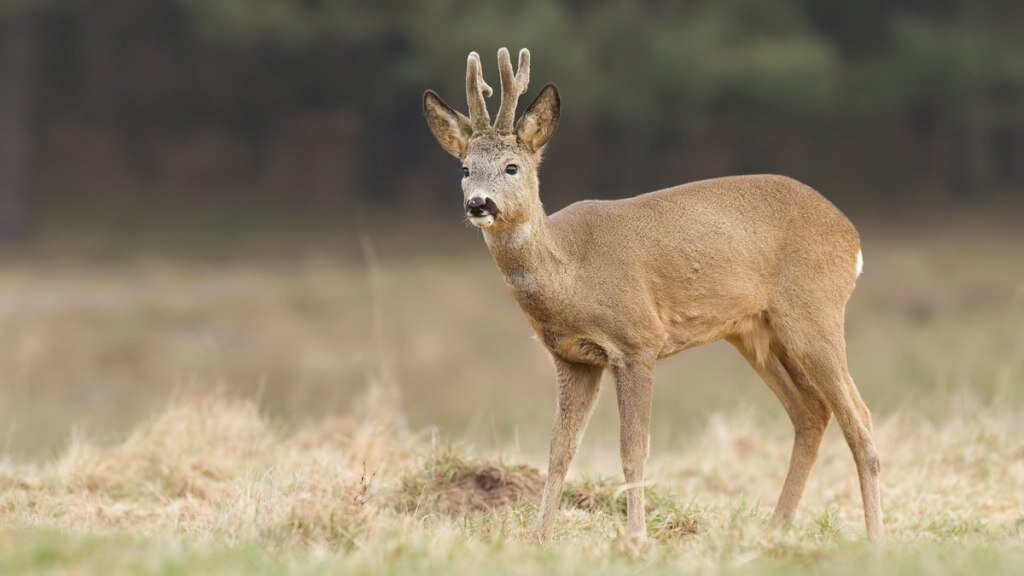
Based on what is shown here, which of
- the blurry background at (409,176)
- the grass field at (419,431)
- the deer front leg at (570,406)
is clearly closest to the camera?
the grass field at (419,431)

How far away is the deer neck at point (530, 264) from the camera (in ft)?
21.8

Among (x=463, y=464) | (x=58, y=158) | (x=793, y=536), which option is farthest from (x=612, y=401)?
(x=58, y=158)

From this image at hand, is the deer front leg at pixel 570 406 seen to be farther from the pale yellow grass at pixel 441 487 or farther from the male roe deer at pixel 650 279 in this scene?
the pale yellow grass at pixel 441 487

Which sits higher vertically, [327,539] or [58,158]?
[58,158]

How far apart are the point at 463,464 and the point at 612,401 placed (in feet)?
33.3

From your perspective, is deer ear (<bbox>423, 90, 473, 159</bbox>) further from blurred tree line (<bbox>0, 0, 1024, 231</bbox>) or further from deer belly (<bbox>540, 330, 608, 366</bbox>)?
blurred tree line (<bbox>0, 0, 1024, 231</bbox>)

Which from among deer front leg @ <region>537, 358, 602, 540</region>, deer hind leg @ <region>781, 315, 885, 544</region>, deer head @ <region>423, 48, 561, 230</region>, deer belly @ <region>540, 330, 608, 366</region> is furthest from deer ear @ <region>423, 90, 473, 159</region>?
deer hind leg @ <region>781, 315, 885, 544</region>

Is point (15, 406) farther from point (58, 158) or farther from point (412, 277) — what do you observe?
point (58, 158)

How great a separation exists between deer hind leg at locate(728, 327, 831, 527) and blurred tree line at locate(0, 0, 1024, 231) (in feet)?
41.5

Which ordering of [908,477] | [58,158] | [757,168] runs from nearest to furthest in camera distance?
[908,477] → [757,168] → [58,158]

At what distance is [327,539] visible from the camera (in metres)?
5.68

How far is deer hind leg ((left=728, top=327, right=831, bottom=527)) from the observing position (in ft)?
24.8

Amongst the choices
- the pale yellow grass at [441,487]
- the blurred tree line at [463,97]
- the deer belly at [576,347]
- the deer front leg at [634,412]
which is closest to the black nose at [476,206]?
the deer belly at [576,347]

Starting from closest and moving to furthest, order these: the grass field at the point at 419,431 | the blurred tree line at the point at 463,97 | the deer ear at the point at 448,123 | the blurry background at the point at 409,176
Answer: the grass field at the point at 419,431 < the deer ear at the point at 448,123 < the blurry background at the point at 409,176 < the blurred tree line at the point at 463,97
